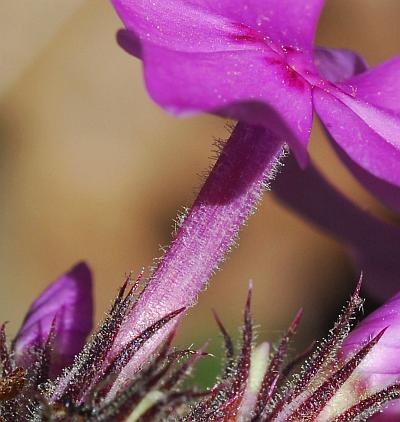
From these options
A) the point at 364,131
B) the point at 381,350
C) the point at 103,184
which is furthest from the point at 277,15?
the point at 103,184

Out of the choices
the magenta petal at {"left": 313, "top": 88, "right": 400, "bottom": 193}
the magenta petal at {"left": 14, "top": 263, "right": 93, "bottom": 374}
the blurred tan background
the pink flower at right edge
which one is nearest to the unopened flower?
the magenta petal at {"left": 313, "top": 88, "right": 400, "bottom": 193}

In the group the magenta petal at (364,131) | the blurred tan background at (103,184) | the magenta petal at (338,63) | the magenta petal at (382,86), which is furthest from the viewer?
the blurred tan background at (103,184)

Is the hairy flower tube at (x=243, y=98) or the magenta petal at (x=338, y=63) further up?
the magenta petal at (x=338, y=63)

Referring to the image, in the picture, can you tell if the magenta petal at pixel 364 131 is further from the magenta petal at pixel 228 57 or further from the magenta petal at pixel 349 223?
the magenta petal at pixel 349 223

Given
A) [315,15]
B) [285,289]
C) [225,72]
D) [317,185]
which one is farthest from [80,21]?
[225,72]

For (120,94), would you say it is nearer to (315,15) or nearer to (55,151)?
(55,151)

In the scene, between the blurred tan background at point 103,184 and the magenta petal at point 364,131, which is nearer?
the magenta petal at point 364,131

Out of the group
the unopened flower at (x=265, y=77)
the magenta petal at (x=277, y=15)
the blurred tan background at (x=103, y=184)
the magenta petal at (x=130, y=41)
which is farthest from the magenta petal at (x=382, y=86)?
the blurred tan background at (x=103, y=184)
